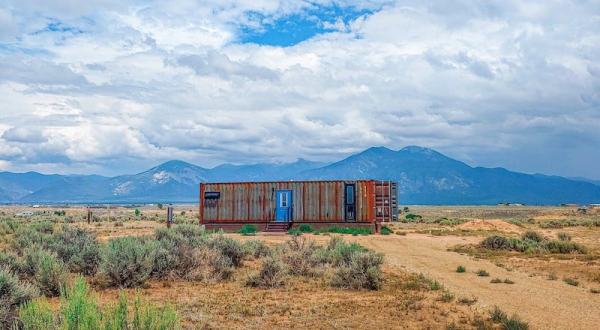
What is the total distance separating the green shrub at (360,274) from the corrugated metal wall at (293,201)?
1858 centimetres

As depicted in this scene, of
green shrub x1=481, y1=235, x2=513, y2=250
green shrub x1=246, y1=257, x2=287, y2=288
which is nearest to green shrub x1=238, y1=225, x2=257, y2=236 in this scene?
green shrub x1=481, y1=235, x2=513, y2=250

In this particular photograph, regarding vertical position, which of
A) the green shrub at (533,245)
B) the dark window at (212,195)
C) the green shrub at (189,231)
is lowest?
the green shrub at (533,245)

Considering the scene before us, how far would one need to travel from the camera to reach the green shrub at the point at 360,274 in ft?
41.8

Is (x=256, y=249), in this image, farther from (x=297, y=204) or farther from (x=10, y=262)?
(x=297, y=204)

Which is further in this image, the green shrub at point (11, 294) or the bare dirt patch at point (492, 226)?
the bare dirt patch at point (492, 226)

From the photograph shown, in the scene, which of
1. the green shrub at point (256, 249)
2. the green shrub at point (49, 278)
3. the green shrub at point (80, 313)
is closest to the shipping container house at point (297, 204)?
the green shrub at point (256, 249)

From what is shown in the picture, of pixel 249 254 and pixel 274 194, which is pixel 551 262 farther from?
pixel 274 194

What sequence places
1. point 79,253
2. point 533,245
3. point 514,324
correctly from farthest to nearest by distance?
1. point 533,245
2. point 79,253
3. point 514,324

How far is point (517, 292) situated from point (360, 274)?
11.8ft

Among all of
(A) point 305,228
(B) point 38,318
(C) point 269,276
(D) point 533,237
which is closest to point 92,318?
(B) point 38,318

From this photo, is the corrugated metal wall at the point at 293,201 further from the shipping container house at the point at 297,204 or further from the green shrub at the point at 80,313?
the green shrub at the point at 80,313

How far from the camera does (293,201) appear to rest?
32.9 meters

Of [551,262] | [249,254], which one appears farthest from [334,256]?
[551,262]

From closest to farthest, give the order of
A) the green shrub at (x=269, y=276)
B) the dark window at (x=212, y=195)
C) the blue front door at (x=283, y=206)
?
1. the green shrub at (x=269, y=276)
2. the blue front door at (x=283, y=206)
3. the dark window at (x=212, y=195)
